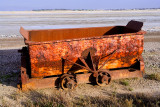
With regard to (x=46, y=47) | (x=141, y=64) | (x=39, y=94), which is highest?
(x=46, y=47)

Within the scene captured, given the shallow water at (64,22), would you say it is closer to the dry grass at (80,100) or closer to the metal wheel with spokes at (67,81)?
the metal wheel with spokes at (67,81)

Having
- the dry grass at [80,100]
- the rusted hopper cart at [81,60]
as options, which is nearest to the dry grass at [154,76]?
the rusted hopper cart at [81,60]

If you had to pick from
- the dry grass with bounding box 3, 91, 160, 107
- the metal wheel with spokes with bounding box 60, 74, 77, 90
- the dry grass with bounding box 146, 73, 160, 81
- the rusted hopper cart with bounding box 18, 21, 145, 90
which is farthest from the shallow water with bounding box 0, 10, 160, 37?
the dry grass with bounding box 146, 73, 160, 81

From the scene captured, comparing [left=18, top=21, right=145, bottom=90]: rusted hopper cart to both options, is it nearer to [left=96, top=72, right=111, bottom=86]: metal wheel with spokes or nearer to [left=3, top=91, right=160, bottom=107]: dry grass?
[left=96, top=72, right=111, bottom=86]: metal wheel with spokes

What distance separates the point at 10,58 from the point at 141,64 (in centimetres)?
619

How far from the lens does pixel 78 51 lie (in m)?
5.61

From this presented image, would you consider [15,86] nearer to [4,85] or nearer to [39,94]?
[4,85]

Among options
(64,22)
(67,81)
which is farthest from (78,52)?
(64,22)

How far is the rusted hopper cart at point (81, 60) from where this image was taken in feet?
17.6

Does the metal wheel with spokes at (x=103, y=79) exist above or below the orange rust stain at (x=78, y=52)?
below

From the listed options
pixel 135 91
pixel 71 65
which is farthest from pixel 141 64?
pixel 71 65

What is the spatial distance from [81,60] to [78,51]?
288mm

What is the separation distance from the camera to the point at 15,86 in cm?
604

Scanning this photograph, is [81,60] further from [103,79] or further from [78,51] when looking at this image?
[103,79]
